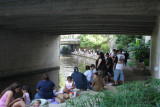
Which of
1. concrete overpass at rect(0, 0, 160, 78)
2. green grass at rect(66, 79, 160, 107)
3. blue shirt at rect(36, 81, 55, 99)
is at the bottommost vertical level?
blue shirt at rect(36, 81, 55, 99)

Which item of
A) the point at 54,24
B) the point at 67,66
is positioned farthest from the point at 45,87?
the point at 67,66

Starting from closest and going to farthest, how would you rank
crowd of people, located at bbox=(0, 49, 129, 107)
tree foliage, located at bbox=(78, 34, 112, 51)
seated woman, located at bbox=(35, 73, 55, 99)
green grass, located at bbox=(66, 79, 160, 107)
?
green grass, located at bbox=(66, 79, 160, 107) < crowd of people, located at bbox=(0, 49, 129, 107) < seated woman, located at bbox=(35, 73, 55, 99) < tree foliage, located at bbox=(78, 34, 112, 51)

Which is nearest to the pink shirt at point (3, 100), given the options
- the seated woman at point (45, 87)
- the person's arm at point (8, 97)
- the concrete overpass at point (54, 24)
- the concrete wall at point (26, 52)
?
the person's arm at point (8, 97)

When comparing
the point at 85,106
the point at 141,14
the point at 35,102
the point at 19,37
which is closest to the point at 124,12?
the point at 141,14

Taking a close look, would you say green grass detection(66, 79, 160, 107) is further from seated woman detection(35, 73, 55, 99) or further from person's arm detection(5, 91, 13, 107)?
seated woman detection(35, 73, 55, 99)

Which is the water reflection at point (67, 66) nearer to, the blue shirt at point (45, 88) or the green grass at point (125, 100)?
the blue shirt at point (45, 88)

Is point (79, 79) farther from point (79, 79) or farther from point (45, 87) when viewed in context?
point (45, 87)

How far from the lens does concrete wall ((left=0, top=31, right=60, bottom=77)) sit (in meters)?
16.0

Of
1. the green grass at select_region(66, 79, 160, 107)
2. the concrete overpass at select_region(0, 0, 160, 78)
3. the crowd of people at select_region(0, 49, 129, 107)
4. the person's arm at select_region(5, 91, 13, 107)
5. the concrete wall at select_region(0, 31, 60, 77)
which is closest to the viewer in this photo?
the green grass at select_region(66, 79, 160, 107)

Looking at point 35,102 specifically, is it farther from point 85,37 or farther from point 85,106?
point 85,37

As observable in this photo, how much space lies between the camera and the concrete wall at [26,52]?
16016 millimetres

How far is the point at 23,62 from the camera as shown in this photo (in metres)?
18.4

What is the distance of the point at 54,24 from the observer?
13.7 meters

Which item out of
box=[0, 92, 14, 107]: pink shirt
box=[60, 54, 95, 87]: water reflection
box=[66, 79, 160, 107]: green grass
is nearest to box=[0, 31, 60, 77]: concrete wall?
box=[60, 54, 95, 87]: water reflection
